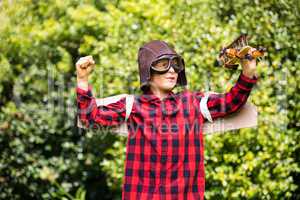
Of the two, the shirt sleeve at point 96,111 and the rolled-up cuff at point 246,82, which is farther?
the shirt sleeve at point 96,111

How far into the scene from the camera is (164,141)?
109 inches

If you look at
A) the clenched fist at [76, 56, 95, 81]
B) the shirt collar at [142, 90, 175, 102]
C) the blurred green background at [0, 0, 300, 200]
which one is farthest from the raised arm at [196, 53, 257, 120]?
the blurred green background at [0, 0, 300, 200]

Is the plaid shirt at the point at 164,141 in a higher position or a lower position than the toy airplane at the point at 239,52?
lower

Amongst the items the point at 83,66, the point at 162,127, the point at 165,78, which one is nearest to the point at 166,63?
the point at 165,78

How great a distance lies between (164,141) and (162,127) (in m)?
0.06

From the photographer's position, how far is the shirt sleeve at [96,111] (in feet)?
8.87

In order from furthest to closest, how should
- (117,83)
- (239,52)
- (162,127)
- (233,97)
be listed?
1. (117,83)
2. (162,127)
3. (233,97)
4. (239,52)

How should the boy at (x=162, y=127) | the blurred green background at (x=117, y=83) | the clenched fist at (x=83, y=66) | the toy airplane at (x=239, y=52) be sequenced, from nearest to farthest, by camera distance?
the toy airplane at (x=239, y=52)
the clenched fist at (x=83, y=66)
the boy at (x=162, y=127)
the blurred green background at (x=117, y=83)

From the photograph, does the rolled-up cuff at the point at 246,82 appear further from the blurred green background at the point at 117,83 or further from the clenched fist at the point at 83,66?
the blurred green background at the point at 117,83

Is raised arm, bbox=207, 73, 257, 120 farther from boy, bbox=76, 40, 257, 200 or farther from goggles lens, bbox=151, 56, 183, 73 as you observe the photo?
goggles lens, bbox=151, 56, 183, 73

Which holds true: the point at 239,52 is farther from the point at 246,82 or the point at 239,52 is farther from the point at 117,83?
the point at 117,83

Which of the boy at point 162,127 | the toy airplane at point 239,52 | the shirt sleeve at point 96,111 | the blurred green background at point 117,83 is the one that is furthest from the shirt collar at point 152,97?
the blurred green background at point 117,83

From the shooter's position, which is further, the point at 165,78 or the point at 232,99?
the point at 165,78

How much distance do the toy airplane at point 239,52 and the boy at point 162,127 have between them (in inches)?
6.2
